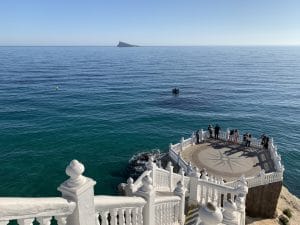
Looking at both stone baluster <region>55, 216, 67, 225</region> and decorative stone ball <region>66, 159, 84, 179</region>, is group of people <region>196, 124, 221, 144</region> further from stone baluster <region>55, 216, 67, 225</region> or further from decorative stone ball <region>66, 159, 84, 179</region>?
decorative stone ball <region>66, 159, 84, 179</region>

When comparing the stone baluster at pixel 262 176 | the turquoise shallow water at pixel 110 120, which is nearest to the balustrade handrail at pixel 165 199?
the stone baluster at pixel 262 176

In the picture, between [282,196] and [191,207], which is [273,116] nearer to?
[282,196]

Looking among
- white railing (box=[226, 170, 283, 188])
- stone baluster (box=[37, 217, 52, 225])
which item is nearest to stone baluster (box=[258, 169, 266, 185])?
white railing (box=[226, 170, 283, 188])

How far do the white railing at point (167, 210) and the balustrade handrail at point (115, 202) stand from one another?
8.16ft

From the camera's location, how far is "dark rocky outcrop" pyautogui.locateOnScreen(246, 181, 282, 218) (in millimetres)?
20906

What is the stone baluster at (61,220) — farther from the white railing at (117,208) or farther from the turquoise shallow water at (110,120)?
the turquoise shallow water at (110,120)

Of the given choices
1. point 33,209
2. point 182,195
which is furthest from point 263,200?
point 33,209

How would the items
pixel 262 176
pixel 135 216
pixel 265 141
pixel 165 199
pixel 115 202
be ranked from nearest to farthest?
1. pixel 115 202
2. pixel 135 216
3. pixel 165 199
4. pixel 262 176
5. pixel 265 141

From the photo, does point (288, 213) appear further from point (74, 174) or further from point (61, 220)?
point (74, 174)

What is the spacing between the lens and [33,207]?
3986mm

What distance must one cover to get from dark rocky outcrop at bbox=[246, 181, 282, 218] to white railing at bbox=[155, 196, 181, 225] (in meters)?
11.3

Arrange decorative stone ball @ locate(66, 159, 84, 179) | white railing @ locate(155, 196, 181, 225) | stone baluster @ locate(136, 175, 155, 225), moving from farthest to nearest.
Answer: white railing @ locate(155, 196, 181, 225) < stone baluster @ locate(136, 175, 155, 225) < decorative stone ball @ locate(66, 159, 84, 179)

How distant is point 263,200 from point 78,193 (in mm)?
19790

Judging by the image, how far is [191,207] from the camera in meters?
15.4
